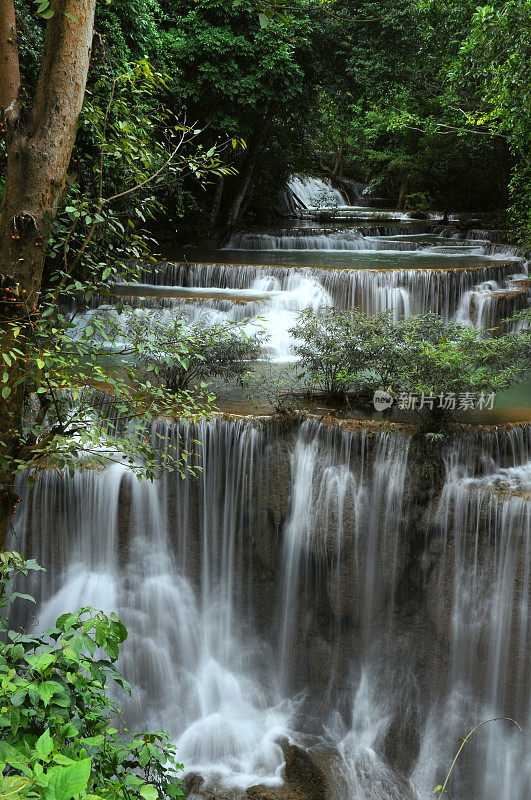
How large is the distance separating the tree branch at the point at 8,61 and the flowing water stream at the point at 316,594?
3.21 meters

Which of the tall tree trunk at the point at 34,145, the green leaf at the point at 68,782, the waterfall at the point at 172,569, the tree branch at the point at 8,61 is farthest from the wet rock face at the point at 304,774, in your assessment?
the tree branch at the point at 8,61

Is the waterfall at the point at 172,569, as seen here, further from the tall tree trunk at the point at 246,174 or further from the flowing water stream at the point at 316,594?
the tall tree trunk at the point at 246,174

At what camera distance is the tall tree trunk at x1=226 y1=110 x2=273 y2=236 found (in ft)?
48.9

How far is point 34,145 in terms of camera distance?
10.2ft

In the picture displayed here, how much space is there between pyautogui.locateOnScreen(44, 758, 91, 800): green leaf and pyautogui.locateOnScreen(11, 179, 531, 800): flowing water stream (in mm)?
4254

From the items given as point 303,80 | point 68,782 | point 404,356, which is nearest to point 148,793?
point 68,782

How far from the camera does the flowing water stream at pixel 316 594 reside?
212 inches

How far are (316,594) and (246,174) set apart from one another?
1243cm

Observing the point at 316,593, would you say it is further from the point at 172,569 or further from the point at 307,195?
the point at 307,195

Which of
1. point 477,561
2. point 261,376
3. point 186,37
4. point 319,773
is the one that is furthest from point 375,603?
point 186,37

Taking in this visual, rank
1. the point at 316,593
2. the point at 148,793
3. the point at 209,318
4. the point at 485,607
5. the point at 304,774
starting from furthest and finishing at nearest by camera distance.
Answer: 1. the point at 209,318
2. the point at 316,593
3. the point at 485,607
4. the point at 304,774
5. the point at 148,793

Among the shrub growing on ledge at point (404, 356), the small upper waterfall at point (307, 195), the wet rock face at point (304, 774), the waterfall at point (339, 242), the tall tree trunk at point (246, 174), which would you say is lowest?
the wet rock face at point (304, 774)

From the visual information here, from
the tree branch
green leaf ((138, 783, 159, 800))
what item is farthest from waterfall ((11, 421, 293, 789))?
green leaf ((138, 783, 159, 800))

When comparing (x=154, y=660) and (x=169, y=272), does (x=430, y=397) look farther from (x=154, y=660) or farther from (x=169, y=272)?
(x=169, y=272)
